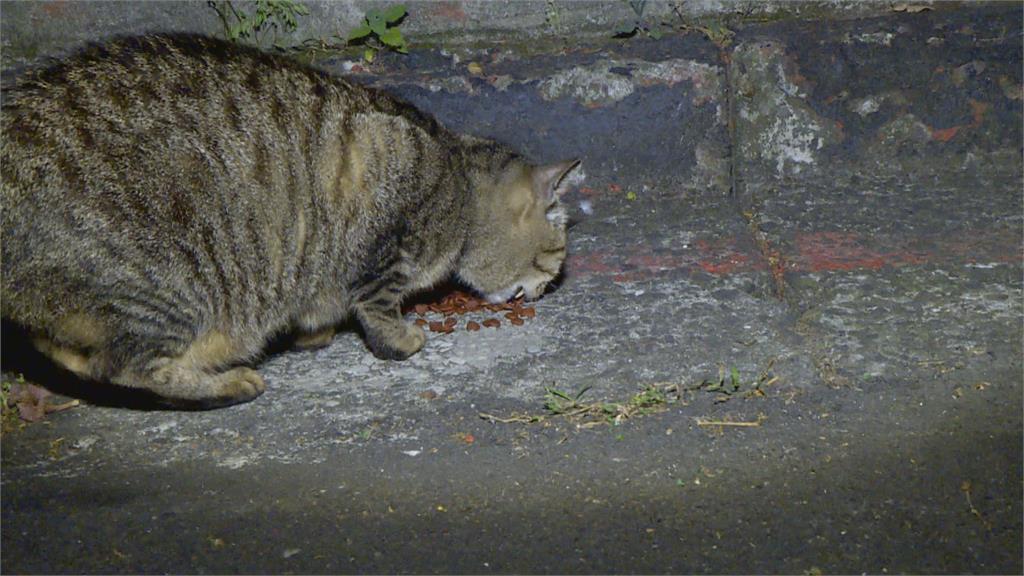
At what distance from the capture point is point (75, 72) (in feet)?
11.5

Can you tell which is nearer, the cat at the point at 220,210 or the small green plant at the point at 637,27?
the cat at the point at 220,210

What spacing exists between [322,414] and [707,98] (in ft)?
7.31

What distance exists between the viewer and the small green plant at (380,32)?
16.0 feet

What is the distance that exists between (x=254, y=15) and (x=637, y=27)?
1.63 metres

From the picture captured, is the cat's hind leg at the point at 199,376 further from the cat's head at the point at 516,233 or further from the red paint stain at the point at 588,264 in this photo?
the red paint stain at the point at 588,264

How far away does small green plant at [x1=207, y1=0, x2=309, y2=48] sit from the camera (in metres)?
4.89

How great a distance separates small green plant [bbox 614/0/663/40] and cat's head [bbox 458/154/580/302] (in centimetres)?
102

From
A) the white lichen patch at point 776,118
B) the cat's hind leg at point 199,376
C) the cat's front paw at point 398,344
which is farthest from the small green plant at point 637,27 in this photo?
the cat's hind leg at point 199,376

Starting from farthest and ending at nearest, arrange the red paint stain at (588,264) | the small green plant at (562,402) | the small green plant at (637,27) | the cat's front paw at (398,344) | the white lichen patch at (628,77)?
the small green plant at (637,27)
the white lichen patch at (628,77)
the red paint stain at (588,264)
the cat's front paw at (398,344)
the small green plant at (562,402)

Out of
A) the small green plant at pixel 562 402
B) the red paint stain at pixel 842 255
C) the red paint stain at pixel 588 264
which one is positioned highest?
the red paint stain at pixel 842 255

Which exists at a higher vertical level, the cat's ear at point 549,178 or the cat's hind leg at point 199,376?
the cat's ear at point 549,178

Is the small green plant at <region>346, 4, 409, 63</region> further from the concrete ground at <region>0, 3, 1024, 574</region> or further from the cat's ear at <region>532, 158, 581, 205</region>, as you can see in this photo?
the cat's ear at <region>532, 158, 581, 205</region>

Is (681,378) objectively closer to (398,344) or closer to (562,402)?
(562,402)

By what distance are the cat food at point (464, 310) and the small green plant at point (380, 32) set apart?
1129mm
